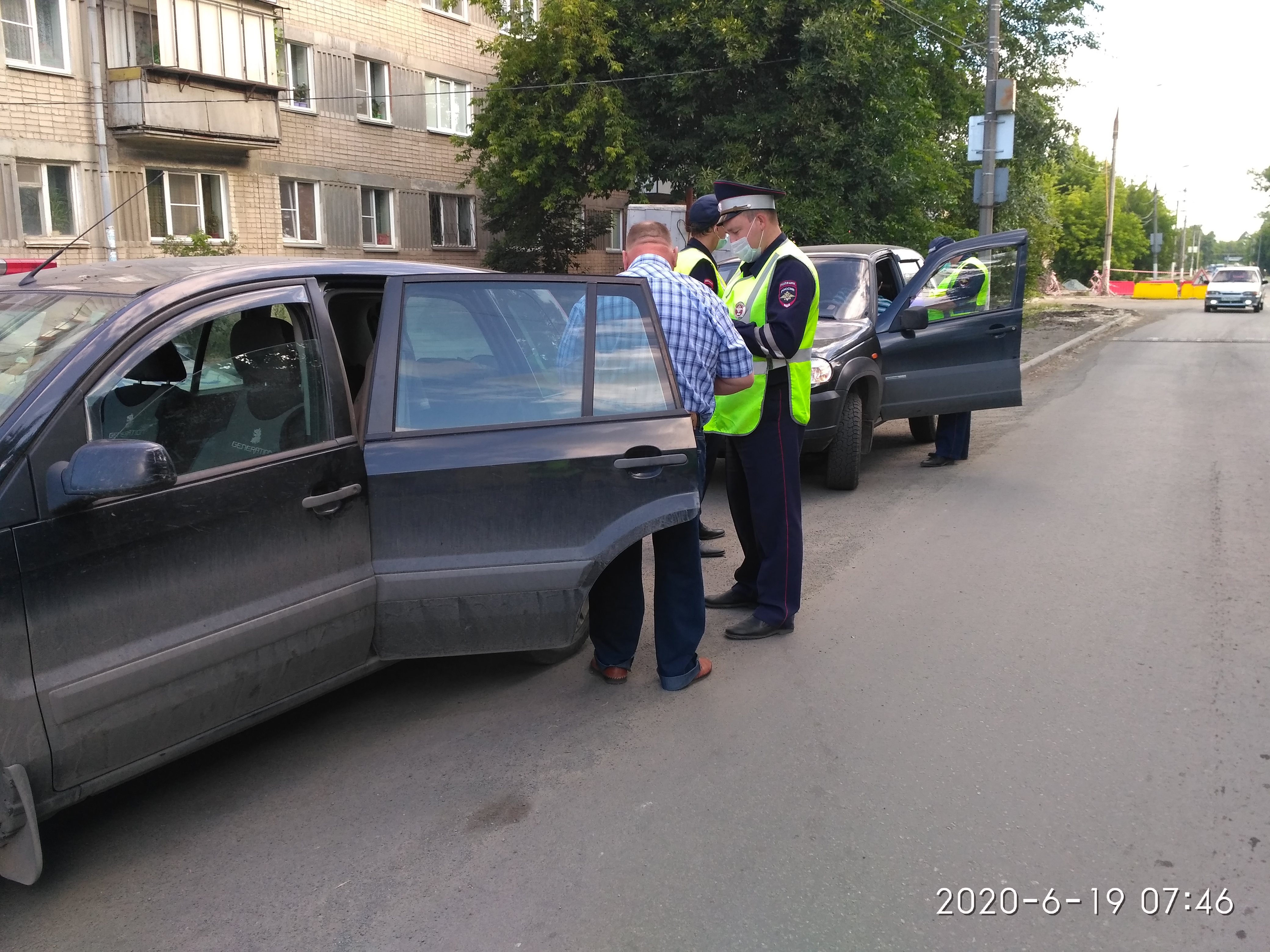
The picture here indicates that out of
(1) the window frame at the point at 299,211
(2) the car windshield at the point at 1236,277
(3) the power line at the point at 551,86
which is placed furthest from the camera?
(2) the car windshield at the point at 1236,277

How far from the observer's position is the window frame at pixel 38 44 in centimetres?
1919

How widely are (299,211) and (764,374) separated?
2283 cm

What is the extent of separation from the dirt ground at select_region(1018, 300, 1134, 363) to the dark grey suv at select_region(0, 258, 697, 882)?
45.5 feet

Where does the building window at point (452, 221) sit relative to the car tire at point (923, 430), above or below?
above

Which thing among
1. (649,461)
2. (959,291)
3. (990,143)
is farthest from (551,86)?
(649,461)

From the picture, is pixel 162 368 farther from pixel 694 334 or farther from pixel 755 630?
pixel 755 630

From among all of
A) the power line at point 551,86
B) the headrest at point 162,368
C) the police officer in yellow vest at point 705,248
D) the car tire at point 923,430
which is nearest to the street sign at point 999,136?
the power line at point 551,86

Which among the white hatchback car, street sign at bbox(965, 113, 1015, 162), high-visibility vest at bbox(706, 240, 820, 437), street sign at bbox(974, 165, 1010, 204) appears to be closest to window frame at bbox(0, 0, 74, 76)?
street sign at bbox(965, 113, 1015, 162)

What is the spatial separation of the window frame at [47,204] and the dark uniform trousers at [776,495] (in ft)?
61.0

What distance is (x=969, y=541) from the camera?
21.7 feet

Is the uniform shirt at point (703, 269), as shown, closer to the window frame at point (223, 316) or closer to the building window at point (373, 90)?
the window frame at point (223, 316)

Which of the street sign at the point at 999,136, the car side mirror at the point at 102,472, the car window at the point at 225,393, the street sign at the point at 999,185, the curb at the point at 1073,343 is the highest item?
the street sign at the point at 999,136

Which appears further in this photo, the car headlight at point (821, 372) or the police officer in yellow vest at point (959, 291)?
the police officer in yellow vest at point (959, 291)

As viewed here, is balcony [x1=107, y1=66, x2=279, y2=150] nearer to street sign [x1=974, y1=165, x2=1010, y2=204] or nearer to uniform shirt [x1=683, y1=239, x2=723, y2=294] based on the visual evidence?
street sign [x1=974, y1=165, x2=1010, y2=204]
